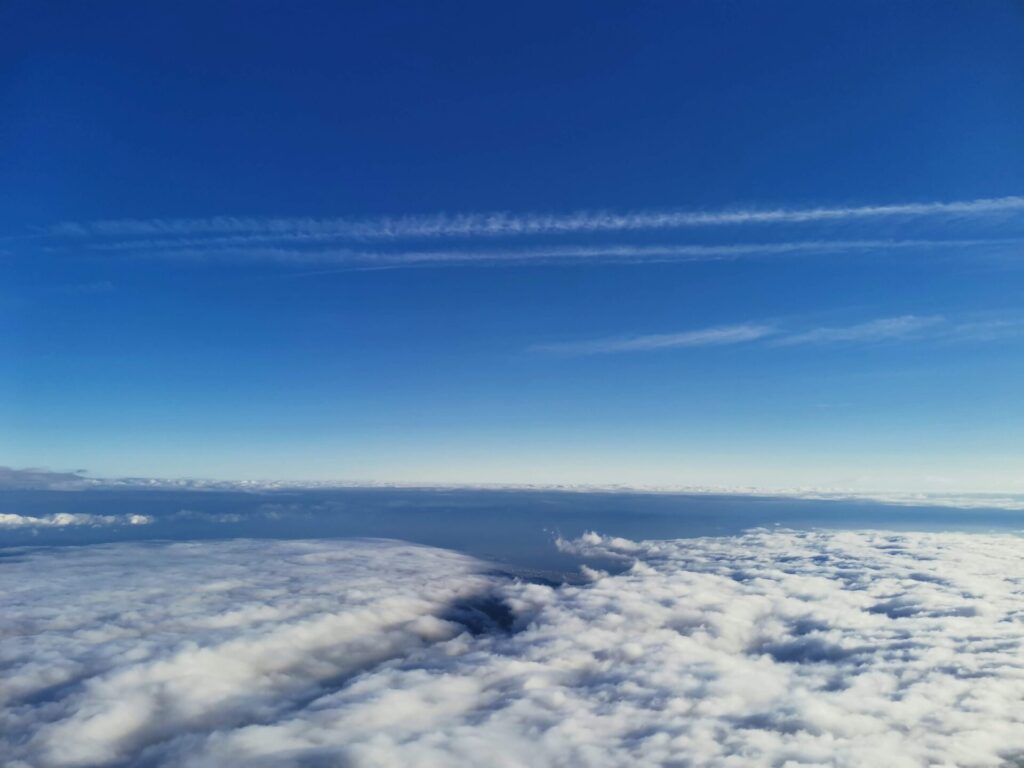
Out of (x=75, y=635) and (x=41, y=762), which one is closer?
(x=41, y=762)

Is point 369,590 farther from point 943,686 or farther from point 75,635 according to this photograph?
point 943,686

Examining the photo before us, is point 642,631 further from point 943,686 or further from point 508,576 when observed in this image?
point 508,576

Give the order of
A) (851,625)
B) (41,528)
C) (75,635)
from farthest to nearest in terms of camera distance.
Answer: (41,528)
(851,625)
(75,635)

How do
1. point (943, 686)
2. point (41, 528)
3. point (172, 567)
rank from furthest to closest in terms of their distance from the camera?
point (41, 528), point (172, 567), point (943, 686)

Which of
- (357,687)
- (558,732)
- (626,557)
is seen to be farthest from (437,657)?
(626,557)

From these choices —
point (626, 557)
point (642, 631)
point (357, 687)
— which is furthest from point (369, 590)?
point (626, 557)

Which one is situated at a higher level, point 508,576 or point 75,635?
point 75,635

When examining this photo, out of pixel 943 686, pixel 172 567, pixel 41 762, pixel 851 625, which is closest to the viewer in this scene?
pixel 41 762

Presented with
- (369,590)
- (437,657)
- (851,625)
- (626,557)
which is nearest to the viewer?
(437,657)

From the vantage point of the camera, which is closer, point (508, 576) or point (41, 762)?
point (41, 762)
